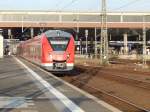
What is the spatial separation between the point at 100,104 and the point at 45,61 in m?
18.4

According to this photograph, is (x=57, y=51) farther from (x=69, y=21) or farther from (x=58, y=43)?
(x=69, y=21)

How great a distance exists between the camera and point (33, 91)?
2027 cm

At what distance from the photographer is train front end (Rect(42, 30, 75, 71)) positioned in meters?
33.6

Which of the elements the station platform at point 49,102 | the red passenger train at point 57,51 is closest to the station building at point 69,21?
the red passenger train at point 57,51

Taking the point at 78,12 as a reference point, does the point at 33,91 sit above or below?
below

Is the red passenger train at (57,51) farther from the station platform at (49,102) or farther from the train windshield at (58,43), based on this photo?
the station platform at (49,102)

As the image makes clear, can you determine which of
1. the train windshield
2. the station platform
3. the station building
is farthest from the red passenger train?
the station building

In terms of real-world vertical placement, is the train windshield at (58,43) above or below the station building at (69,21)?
below

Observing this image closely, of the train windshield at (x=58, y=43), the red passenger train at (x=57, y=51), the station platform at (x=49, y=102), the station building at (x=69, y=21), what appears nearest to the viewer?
the station platform at (x=49, y=102)

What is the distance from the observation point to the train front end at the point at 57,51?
110 ft

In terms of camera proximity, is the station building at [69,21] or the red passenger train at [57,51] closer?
the red passenger train at [57,51]

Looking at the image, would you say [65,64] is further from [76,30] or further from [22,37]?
[22,37]

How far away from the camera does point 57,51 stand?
3381 cm

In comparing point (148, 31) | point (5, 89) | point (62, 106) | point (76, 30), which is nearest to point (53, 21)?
point (76, 30)
